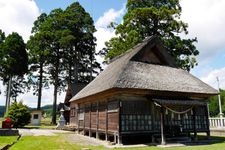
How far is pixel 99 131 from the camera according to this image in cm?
1962

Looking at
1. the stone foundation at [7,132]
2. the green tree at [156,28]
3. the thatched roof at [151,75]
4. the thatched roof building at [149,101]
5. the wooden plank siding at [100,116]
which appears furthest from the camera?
the green tree at [156,28]

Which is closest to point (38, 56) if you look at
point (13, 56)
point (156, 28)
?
point (13, 56)

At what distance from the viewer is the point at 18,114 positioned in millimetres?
32500

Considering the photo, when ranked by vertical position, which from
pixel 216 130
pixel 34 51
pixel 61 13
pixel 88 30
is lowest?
pixel 216 130

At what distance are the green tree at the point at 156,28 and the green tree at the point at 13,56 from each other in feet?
61.3

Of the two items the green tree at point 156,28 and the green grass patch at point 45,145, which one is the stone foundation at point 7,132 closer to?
the green grass patch at point 45,145

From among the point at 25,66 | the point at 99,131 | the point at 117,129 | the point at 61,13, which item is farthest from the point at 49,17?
the point at 117,129

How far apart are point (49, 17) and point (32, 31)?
4.61m

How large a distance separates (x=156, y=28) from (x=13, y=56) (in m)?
25.2

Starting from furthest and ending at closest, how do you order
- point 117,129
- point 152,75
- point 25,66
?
point 25,66, point 152,75, point 117,129

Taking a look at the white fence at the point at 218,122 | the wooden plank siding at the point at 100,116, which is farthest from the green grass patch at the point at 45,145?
the white fence at the point at 218,122

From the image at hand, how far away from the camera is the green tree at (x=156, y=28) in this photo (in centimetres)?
3166

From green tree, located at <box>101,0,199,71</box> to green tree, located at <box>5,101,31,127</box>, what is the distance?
12999 mm

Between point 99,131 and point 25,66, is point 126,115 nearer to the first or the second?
point 99,131
